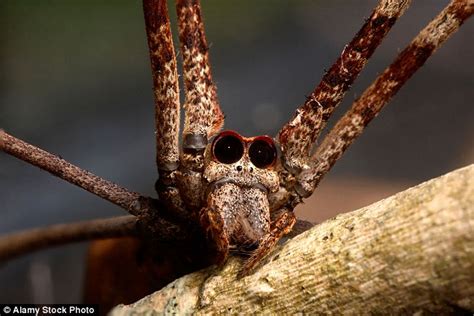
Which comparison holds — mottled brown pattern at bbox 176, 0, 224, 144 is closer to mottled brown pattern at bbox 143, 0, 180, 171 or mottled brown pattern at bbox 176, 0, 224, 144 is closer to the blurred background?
mottled brown pattern at bbox 143, 0, 180, 171

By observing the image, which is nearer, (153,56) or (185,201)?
(153,56)

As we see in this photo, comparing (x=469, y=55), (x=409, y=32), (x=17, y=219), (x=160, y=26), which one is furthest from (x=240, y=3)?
(x=160, y=26)

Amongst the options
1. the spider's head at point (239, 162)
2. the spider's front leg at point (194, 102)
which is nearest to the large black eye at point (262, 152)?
the spider's head at point (239, 162)

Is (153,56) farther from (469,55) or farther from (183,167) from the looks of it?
(469,55)

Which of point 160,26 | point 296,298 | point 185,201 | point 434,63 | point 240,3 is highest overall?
point 240,3

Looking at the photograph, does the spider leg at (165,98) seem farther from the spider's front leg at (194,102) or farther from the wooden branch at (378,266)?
the wooden branch at (378,266)

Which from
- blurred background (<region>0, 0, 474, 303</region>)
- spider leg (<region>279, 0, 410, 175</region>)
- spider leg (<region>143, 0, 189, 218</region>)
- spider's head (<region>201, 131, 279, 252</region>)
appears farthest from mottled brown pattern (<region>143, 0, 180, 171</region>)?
blurred background (<region>0, 0, 474, 303</region>)
